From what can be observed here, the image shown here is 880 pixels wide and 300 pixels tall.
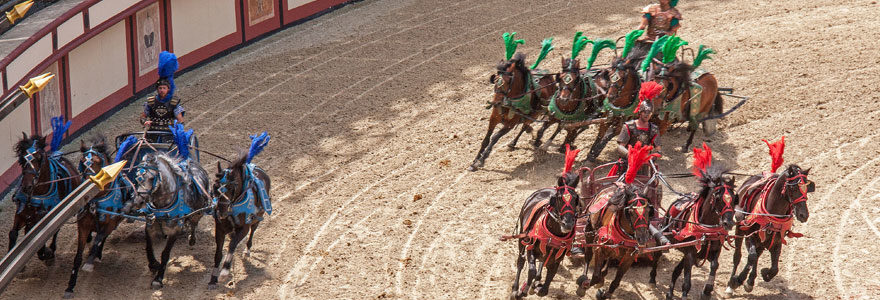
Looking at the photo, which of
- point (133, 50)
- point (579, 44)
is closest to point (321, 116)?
point (133, 50)

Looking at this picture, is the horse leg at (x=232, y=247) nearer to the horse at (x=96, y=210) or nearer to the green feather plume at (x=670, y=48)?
the horse at (x=96, y=210)

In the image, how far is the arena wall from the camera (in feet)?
50.2

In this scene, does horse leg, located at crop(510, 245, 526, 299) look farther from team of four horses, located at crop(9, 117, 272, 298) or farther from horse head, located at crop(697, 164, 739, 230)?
team of four horses, located at crop(9, 117, 272, 298)

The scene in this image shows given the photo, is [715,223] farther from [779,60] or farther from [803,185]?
[779,60]

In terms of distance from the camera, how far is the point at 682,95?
1589 cm

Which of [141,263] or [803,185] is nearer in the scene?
[803,185]

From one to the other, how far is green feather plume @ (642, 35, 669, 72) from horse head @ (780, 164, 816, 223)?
4.31 metres

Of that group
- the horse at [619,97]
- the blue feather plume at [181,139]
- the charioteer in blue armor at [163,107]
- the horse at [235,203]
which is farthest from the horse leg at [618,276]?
the charioteer in blue armor at [163,107]

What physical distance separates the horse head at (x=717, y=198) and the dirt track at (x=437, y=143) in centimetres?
124

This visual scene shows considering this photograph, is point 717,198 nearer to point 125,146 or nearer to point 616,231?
point 616,231

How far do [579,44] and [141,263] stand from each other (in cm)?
689

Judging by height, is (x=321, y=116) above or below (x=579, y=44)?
below

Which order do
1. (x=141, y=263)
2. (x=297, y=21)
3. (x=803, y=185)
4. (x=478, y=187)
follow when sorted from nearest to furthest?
1. (x=803, y=185)
2. (x=141, y=263)
3. (x=478, y=187)
4. (x=297, y=21)

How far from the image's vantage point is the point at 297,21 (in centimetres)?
2245
